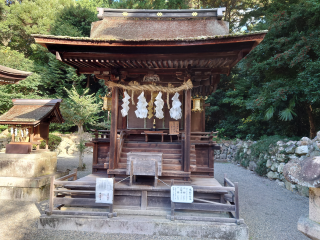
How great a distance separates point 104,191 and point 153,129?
10.5ft

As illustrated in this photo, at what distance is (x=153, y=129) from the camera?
7.05 metres

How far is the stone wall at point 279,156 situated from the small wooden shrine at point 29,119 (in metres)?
9.46

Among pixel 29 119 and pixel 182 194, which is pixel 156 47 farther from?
pixel 29 119

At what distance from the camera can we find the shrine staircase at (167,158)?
17.1 ft

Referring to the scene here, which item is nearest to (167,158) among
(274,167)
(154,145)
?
(154,145)

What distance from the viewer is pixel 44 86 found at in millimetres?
19719

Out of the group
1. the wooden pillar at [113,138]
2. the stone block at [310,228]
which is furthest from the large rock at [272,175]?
the stone block at [310,228]

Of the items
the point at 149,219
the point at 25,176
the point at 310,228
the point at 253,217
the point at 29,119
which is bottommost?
the point at 253,217

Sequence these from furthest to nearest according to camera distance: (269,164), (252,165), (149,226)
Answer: (252,165) → (269,164) → (149,226)

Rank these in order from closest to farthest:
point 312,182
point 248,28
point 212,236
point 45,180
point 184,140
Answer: point 312,182 → point 212,236 → point 184,140 → point 45,180 → point 248,28

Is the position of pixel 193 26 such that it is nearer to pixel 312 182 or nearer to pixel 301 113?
pixel 312 182

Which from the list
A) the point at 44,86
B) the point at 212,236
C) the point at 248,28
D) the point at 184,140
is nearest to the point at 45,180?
the point at 184,140

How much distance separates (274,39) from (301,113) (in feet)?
14.6

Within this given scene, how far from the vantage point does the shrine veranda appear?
421cm
